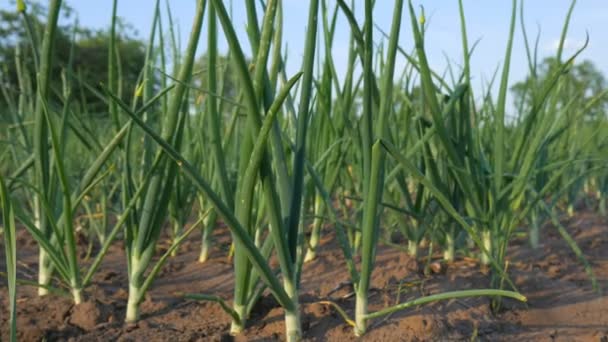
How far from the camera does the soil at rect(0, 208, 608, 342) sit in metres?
0.99

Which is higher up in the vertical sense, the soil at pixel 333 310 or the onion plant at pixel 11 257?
the onion plant at pixel 11 257

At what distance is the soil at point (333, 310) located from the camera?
99 centimetres

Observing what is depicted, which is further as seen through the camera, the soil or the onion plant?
the soil

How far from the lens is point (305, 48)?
2.84ft

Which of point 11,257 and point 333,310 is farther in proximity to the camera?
point 333,310

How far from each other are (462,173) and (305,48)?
48cm

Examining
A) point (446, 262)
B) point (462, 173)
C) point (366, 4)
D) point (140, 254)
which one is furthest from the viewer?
point (446, 262)

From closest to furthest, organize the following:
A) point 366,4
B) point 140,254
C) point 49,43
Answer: point 366,4 → point 49,43 → point 140,254

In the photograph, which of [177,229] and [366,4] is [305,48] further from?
[177,229]

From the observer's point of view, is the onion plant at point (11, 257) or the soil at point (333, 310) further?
the soil at point (333, 310)

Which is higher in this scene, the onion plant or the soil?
the onion plant

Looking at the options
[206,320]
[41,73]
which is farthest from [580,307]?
[41,73]

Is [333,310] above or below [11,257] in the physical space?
below

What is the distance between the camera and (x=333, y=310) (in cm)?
105
